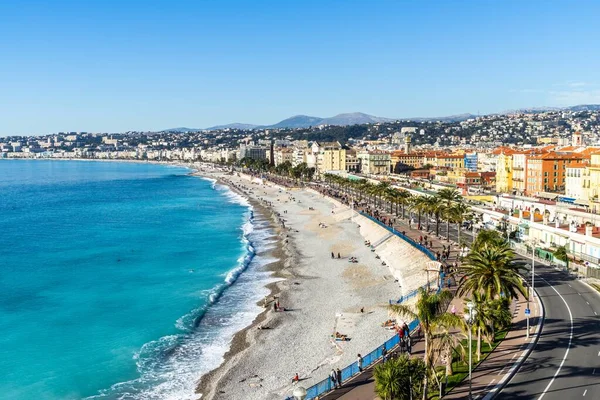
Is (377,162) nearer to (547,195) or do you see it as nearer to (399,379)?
(547,195)

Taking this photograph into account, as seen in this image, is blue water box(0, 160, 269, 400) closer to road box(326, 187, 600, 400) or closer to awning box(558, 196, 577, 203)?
road box(326, 187, 600, 400)

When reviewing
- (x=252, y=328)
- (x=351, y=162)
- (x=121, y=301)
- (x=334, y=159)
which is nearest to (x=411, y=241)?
(x=252, y=328)

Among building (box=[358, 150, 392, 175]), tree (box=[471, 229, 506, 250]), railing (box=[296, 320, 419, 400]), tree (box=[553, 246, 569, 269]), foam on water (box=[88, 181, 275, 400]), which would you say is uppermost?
building (box=[358, 150, 392, 175])

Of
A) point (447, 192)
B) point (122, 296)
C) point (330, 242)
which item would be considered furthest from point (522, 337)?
point (330, 242)

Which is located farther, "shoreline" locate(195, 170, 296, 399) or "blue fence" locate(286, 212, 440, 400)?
"shoreline" locate(195, 170, 296, 399)

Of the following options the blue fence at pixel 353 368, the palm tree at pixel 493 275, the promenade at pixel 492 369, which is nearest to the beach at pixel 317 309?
the blue fence at pixel 353 368

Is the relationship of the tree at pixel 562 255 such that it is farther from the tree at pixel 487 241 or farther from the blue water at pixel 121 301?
the blue water at pixel 121 301

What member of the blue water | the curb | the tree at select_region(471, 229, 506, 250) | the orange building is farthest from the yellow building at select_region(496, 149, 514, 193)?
the curb
